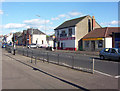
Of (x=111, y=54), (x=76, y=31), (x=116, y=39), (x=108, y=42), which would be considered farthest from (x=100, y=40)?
(x=111, y=54)

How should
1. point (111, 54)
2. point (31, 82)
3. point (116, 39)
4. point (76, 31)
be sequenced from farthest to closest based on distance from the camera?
point (76, 31) → point (116, 39) → point (111, 54) → point (31, 82)

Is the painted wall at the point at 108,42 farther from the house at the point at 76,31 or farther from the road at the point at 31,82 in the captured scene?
the road at the point at 31,82

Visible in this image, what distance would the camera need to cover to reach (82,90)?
6930 mm

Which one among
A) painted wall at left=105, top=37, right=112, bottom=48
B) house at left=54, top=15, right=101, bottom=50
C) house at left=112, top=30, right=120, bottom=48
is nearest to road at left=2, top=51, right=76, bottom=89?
house at left=112, top=30, right=120, bottom=48

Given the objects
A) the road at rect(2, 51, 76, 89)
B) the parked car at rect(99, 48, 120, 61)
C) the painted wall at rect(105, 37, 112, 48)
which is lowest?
the road at rect(2, 51, 76, 89)

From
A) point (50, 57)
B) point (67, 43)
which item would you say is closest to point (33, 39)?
point (67, 43)

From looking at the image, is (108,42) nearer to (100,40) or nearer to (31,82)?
(100,40)

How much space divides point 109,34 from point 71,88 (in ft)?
99.1

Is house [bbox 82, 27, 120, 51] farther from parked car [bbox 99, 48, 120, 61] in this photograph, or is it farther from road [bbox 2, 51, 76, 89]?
road [bbox 2, 51, 76, 89]

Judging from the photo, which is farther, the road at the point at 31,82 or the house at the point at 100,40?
the house at the point at 100,40

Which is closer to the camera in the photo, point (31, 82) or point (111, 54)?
point (31, 82)

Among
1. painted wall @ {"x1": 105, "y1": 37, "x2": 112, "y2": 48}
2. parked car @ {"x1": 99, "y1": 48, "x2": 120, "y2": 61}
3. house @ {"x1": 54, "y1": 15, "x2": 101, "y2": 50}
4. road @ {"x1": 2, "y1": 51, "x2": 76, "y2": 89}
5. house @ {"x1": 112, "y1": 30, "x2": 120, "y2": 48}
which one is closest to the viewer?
road @ {"x1": 2, "y1": 51, "x2": 76, "y2": 89}

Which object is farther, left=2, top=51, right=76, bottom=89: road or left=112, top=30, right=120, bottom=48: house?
left=112, top=30, right=120, bottom=48: house

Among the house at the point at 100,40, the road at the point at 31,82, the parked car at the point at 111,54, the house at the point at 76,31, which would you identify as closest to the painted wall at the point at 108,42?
the house at the point at 100,40
